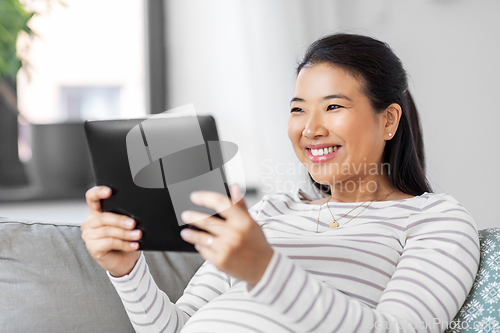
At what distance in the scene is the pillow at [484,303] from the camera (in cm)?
82

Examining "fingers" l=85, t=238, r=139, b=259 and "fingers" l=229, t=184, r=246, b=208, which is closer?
"fingers" l=229, t=184, r=246, b=208

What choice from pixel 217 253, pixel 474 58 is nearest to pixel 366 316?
pixel 217 253

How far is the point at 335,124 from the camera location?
1057 mm

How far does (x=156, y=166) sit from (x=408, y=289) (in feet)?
1.55

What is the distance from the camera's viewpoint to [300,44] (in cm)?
210

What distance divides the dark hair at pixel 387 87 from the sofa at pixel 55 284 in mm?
236

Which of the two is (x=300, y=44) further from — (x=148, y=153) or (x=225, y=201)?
(x=225, y=201)

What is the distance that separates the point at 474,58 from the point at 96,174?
1525 millimetres

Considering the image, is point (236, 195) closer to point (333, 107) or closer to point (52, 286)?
point (333, 107)

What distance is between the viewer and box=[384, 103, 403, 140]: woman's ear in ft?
3.74

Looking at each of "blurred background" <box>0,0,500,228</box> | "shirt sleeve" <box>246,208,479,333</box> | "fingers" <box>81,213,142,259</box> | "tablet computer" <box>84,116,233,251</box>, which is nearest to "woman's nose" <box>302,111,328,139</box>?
"shirt sleeve" <box>246,208,479,333</box>

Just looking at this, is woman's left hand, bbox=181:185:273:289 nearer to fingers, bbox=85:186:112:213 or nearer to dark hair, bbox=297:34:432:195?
fingers, bbox=85:186:112:213

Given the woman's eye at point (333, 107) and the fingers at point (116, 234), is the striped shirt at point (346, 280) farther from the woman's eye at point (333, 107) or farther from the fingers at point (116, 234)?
the woman's eye at point (333, 107)

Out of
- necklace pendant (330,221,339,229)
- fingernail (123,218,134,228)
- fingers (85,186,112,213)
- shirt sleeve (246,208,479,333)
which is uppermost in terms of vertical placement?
fingers (85,186,112,213)
